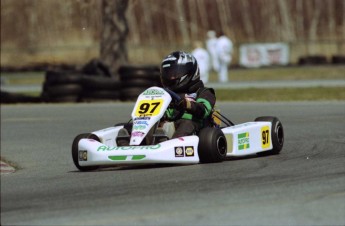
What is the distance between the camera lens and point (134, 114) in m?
9.05

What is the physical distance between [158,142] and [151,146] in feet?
1.37

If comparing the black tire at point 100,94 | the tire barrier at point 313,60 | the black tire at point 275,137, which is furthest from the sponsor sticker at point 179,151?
the tire barrier at point 313,60

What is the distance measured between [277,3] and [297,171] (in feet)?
122

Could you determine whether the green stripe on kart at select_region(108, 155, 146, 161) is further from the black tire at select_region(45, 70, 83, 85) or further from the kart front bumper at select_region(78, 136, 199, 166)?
the black tire at select_region(45, 70, 83, 85)

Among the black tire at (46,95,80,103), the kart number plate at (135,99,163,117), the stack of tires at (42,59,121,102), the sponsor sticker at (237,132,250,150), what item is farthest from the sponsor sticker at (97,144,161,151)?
the black tire at (46,95,80,103)

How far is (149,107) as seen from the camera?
29.5ft

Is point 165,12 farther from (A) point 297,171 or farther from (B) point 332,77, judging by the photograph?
(A) point 297,171

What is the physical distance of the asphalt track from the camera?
20.3 feet

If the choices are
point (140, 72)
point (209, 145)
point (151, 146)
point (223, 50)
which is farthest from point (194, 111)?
point (223, 50)

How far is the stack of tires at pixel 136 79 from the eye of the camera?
20438 mm

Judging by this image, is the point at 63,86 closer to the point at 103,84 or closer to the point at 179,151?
the point at 103,84

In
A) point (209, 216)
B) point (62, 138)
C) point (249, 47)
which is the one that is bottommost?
point (249, 47)

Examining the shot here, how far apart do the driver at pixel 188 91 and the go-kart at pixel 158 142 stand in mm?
96

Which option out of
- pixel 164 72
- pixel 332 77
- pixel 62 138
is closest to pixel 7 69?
pixel 332 77
